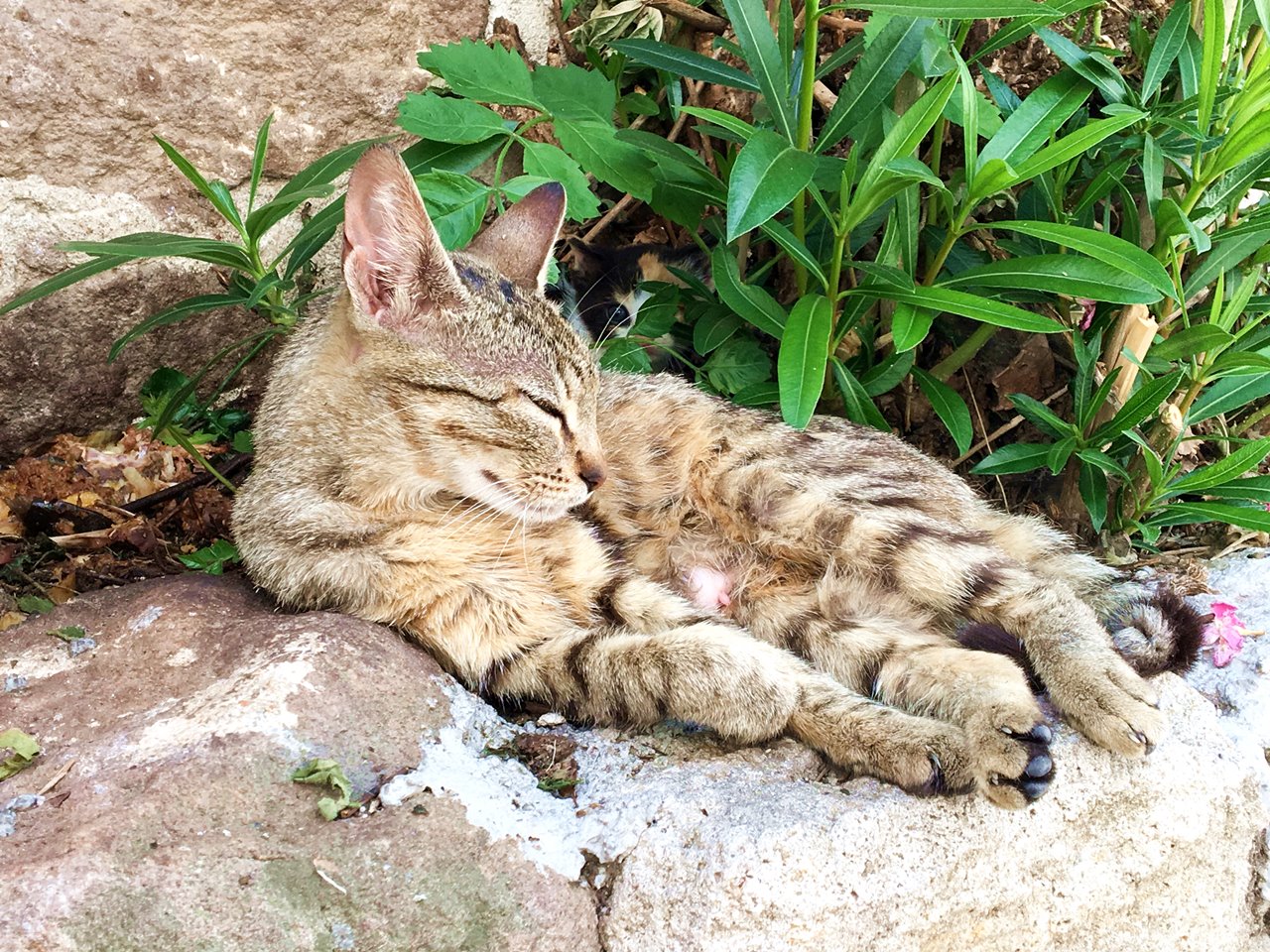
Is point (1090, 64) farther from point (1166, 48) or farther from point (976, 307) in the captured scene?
point (976, 307)

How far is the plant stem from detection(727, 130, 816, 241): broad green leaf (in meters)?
0.16

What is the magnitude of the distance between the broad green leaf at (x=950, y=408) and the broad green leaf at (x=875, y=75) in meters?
1.00

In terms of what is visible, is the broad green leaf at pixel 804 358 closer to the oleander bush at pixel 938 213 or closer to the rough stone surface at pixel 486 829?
the oleander bush at pixel 938 213

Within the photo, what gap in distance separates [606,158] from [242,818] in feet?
7.75

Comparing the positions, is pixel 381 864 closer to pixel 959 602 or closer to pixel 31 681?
pixel 31 681

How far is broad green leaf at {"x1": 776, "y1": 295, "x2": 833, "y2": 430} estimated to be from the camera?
9.83ft

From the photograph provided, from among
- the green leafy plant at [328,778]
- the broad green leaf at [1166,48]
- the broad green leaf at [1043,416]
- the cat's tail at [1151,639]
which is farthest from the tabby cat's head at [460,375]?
the broad green leaf at [1166,48]

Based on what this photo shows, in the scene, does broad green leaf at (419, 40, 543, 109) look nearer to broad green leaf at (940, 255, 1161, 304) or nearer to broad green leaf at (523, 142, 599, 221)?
broad green leaf at (523, 142, 599, 221)

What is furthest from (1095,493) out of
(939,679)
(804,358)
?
(804,358)

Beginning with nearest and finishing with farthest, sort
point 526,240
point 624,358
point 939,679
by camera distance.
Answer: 1. point 939,679
2. point 526,240
3. point 624,358

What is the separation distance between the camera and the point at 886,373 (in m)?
3.70

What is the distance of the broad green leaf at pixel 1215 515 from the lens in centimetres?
343

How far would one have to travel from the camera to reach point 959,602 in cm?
313

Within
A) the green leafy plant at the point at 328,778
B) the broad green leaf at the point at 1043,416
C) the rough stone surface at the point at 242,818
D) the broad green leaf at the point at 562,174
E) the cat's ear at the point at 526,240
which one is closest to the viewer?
the rough stone surface at the point at 242,818
